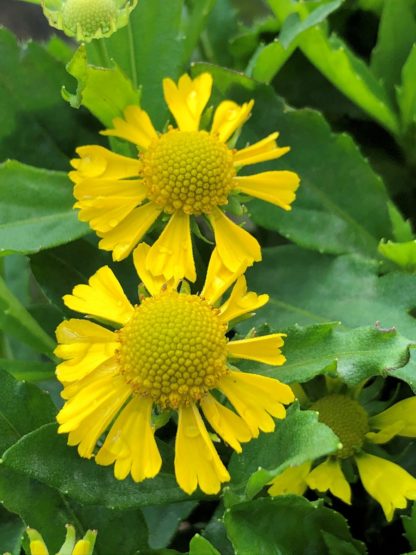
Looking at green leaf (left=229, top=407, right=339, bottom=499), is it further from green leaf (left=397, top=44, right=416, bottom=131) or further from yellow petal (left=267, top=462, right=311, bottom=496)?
green leaf (left=397, top=44, right=416, bottom=131)

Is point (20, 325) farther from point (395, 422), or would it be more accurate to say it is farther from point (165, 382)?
point (395, 422)

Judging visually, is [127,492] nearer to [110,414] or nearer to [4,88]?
[110,414]

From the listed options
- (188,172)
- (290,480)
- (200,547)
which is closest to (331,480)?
(290,480)

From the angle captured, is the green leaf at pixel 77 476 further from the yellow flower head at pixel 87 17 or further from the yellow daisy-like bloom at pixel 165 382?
the yellow flower head at pixel 87 17

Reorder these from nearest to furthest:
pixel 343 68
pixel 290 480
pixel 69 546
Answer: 1. pixel 69 546
2. pixel 290 480
3. pixel 343 68

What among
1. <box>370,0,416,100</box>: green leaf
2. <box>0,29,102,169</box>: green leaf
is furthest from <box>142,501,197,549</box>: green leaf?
<box>370,0,416,100</box>: green leaf

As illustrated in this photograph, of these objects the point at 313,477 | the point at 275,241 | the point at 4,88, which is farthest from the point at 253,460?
the point at 4,88
